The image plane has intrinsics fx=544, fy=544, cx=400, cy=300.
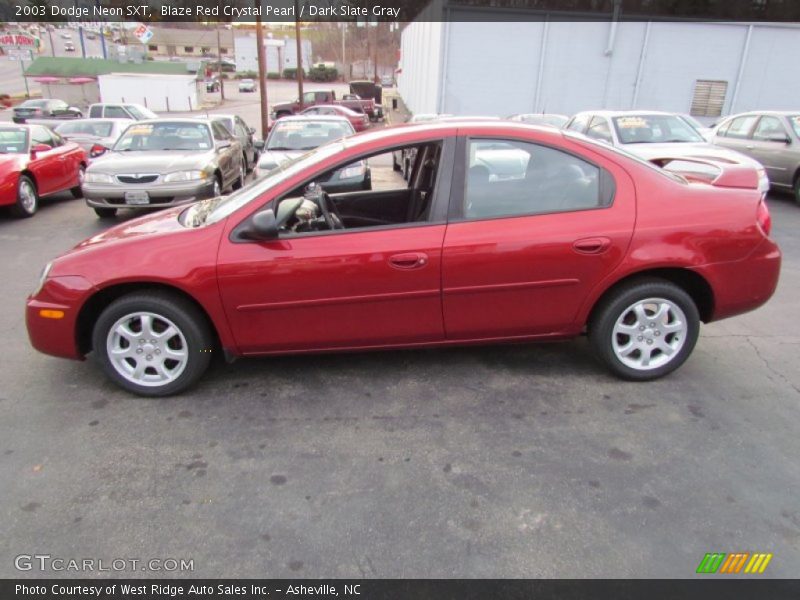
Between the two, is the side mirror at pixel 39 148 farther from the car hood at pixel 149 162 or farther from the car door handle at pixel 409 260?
the car door handle at pixel 409 260

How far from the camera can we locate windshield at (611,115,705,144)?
30.8ft

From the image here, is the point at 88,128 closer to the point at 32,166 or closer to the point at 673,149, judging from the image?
the point at 32,166

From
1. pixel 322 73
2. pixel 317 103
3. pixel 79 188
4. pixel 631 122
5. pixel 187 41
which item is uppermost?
pixel 187 41

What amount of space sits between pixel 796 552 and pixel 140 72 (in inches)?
1943

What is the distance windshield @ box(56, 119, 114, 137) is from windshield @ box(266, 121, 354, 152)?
6.93m

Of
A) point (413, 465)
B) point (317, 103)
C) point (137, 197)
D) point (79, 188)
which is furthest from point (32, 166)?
point (317, 103)

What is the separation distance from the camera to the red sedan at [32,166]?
838 cm

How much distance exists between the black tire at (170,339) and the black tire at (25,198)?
271 inches

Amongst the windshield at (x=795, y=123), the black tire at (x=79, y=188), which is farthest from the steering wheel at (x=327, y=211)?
the windshield at (x=795, y=123)

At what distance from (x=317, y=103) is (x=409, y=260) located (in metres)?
26.3

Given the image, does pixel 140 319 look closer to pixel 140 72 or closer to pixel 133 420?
pixel 133 420

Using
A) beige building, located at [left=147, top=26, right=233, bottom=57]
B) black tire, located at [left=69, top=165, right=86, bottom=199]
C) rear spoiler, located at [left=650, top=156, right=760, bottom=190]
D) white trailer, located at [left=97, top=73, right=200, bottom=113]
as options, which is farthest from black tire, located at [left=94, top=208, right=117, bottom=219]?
beige building, located at [left=147, top=26, right=233, bottom=57]

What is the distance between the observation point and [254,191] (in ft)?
11.4
